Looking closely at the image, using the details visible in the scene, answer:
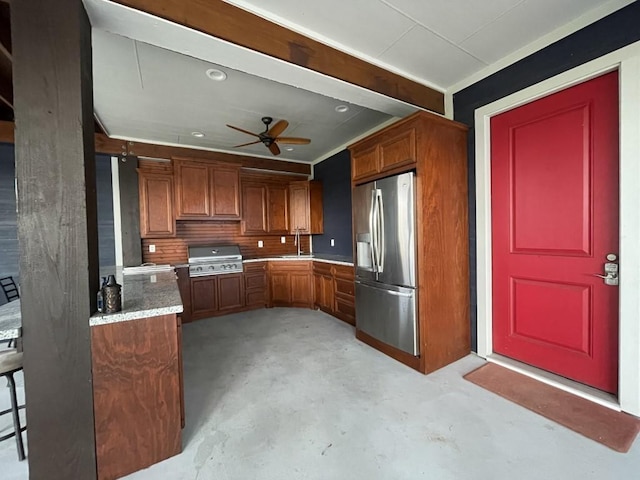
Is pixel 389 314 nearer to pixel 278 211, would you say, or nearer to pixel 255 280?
pixel 255 280

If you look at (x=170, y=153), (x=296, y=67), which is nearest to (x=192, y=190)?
(x=170, y=153)

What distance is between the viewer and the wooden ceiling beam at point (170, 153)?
368 centimetres

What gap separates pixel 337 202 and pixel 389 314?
98.1 inches

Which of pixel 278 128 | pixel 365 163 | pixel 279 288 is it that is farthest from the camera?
pixel 279 288

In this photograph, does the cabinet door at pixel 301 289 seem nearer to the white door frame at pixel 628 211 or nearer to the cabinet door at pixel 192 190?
the cabinet door at pixel 192 190

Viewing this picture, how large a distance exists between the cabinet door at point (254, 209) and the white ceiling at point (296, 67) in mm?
1561

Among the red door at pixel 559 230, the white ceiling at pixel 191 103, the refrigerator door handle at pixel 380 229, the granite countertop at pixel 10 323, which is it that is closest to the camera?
the granite countertop at pixel 10 323

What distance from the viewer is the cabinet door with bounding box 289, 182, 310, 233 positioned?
4.99 meters

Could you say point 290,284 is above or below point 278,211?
below

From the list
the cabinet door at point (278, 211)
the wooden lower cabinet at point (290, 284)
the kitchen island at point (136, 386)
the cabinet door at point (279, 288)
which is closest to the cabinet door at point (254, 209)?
the cabinet door at point (278, 211)

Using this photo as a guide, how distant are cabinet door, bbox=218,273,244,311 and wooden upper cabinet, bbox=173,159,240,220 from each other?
100 cm

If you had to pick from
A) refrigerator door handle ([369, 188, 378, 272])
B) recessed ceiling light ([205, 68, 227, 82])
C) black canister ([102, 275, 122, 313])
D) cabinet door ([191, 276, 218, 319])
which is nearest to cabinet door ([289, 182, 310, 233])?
cabinet door ([191, 276, 218, 319])

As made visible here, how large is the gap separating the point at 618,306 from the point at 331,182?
3816 millimetres

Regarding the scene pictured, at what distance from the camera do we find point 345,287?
375 centimetres
